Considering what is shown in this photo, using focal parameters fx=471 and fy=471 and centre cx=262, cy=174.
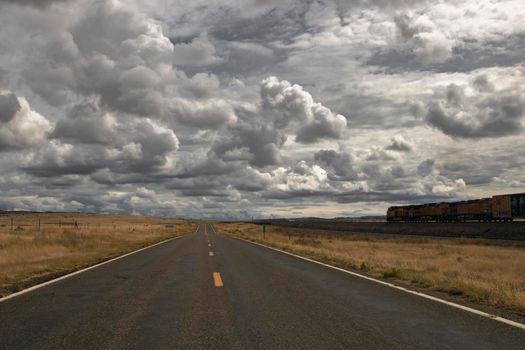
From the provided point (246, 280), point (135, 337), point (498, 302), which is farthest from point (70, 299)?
point (498, 302)

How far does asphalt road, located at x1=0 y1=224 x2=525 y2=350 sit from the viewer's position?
5953mm

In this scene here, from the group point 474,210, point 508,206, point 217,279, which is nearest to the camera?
point 217,279

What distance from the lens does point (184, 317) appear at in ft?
24.6

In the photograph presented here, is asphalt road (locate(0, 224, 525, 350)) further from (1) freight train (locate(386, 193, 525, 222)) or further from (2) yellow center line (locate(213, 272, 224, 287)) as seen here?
(1) freight train (locate(386, 193, 525, 222))

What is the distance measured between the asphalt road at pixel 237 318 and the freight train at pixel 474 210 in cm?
5170

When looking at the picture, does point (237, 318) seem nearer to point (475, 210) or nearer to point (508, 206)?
point (508, 206)

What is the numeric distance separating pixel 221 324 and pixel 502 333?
12.9 feet

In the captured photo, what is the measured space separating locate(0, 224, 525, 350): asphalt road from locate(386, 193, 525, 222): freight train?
170 ft

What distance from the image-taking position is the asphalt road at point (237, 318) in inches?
234

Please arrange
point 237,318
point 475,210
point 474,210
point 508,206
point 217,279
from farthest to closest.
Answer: point 474,210
point 475,210
point 508,206
point 217,279
point 237,318

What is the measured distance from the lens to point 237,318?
7406 millimetres

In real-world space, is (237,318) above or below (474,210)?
below

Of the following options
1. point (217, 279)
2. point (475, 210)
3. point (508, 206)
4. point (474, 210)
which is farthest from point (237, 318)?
point (474, 210)

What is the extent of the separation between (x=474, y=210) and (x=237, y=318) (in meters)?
64.4
